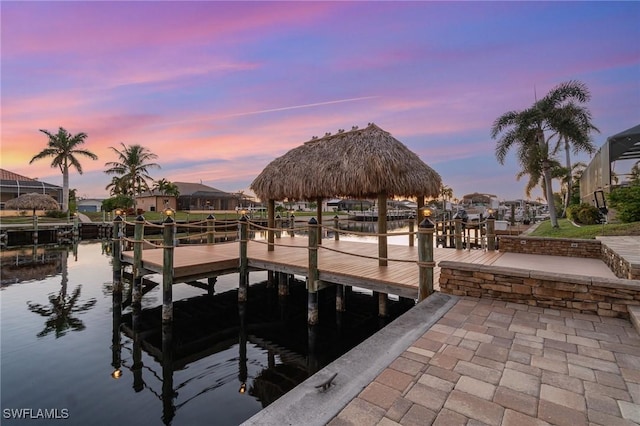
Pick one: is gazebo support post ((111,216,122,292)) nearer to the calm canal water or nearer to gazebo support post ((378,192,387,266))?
the calm canal water

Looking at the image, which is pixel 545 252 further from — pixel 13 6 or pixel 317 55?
pixel 13 6

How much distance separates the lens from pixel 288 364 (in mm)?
5461

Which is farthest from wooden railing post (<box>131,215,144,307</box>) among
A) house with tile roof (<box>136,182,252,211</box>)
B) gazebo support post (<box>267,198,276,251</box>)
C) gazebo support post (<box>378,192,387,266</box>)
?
house with tile roof (<box>136,182,252,211</box>)

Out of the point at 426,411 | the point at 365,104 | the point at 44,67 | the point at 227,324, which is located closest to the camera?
the point at 426,411

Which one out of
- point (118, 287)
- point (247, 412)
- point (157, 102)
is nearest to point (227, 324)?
point (247, 412)

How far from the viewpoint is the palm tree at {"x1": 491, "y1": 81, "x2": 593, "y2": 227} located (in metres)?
14.6

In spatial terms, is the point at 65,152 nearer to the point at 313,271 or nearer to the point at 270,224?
the point at 270,224

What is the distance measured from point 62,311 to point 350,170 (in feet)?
28.4

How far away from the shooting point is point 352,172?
24.1 feet

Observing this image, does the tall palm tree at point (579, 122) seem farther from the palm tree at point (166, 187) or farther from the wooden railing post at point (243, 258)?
the palm tree at point (166, 187)

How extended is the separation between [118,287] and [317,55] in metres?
12.5

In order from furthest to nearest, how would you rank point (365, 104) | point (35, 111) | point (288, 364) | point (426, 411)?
point (365, 104), point (35, 111), point (288, 364), point (426, 411)

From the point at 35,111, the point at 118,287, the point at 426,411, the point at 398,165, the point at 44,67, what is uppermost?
the point at 44,67

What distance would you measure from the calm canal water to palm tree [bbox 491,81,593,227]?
1345 centimetres
